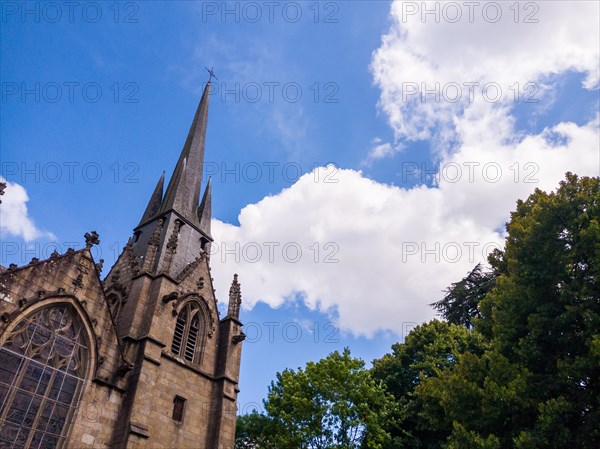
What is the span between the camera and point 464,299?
97.6ft

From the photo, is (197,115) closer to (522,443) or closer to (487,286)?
(487,286)

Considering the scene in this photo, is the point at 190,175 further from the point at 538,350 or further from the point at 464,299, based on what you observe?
the point at 538,350

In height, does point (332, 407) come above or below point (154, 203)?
below

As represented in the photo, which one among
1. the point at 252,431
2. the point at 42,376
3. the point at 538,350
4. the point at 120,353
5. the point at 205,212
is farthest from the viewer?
the point at 205,212

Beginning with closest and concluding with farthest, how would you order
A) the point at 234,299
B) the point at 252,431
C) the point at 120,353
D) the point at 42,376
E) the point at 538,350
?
the point at 538,350 < the point at 42,376 < the point at 120,353 < the point at 234,299 < the point at 252,431

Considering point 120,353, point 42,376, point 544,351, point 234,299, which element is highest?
point 234,299

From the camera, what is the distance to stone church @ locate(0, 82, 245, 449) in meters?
14.7

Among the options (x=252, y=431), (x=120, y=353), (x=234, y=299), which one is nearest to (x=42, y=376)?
(x=120, y=353)

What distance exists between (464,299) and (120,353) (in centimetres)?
2096

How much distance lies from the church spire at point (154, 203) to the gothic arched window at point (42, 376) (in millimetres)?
12403

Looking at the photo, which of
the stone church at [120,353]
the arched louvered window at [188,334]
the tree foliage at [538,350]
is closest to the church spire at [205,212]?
the stone church at [120,353]

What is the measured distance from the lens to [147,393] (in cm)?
1728

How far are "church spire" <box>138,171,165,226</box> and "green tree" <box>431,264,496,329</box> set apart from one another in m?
19.1

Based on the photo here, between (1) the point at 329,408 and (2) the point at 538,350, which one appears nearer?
(2) the point at 538,350
